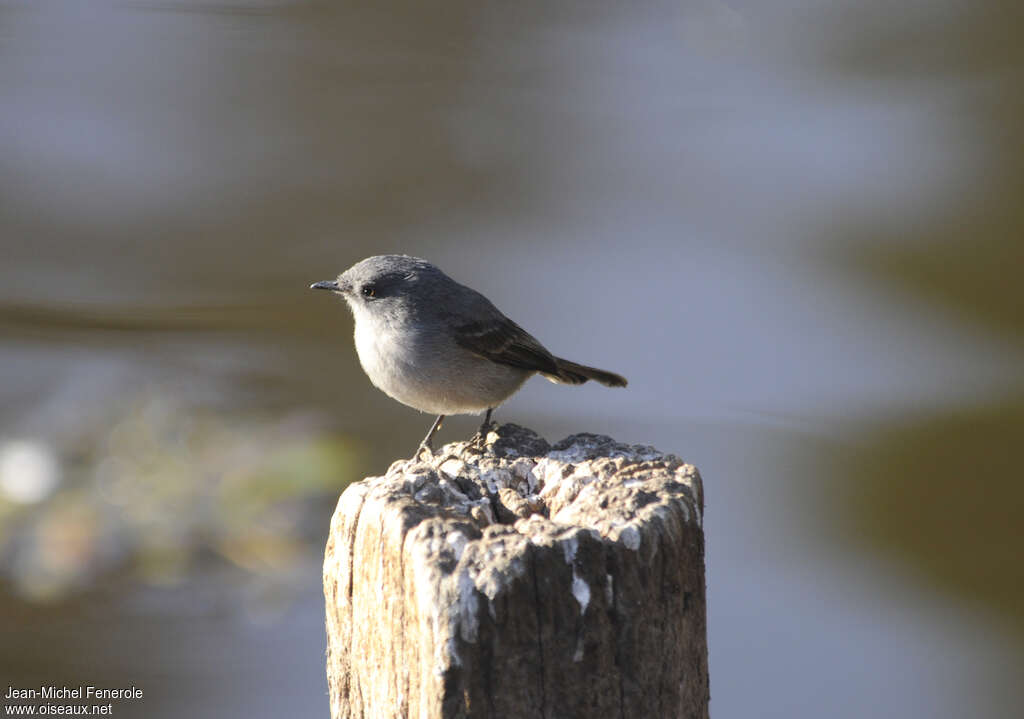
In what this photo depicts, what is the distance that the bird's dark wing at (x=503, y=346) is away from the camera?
13.4 ft

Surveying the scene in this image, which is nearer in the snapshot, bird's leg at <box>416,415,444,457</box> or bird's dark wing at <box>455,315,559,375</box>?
bird's leg at <box>416,415,444,457</box>

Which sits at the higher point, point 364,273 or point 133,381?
point 133,381

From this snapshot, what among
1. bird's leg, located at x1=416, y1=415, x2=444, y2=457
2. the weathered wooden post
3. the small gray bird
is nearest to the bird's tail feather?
the small gray bird

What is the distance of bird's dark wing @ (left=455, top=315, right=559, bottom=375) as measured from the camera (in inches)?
160

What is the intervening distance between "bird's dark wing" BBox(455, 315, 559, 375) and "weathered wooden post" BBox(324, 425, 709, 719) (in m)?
1.81

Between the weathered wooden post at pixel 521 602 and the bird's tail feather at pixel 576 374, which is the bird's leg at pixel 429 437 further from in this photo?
the weathered wooden post at pixel 521 602

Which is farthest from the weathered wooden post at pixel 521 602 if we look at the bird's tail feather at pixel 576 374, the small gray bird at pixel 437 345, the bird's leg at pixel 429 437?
the bird's tail feather at pixel 576 374

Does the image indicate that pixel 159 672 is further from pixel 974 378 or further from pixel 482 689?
pixel 974 378

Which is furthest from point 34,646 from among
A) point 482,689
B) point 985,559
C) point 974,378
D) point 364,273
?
point 974,378

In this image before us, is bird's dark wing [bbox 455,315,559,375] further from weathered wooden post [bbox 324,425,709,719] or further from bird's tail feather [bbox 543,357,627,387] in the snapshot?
weathered wooden post [bbox 324,425,709,719]

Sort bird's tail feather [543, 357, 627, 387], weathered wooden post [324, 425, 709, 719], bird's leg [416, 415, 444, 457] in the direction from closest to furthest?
weathered wooden post [324, 425, 709, 719], bird's leg [416, 415, 444, 457], bird's tail feather [543, 357, 627, 387]

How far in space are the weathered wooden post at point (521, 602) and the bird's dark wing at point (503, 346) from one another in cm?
181

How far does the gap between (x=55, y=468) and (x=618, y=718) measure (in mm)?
5207

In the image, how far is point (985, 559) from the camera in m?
6.30
